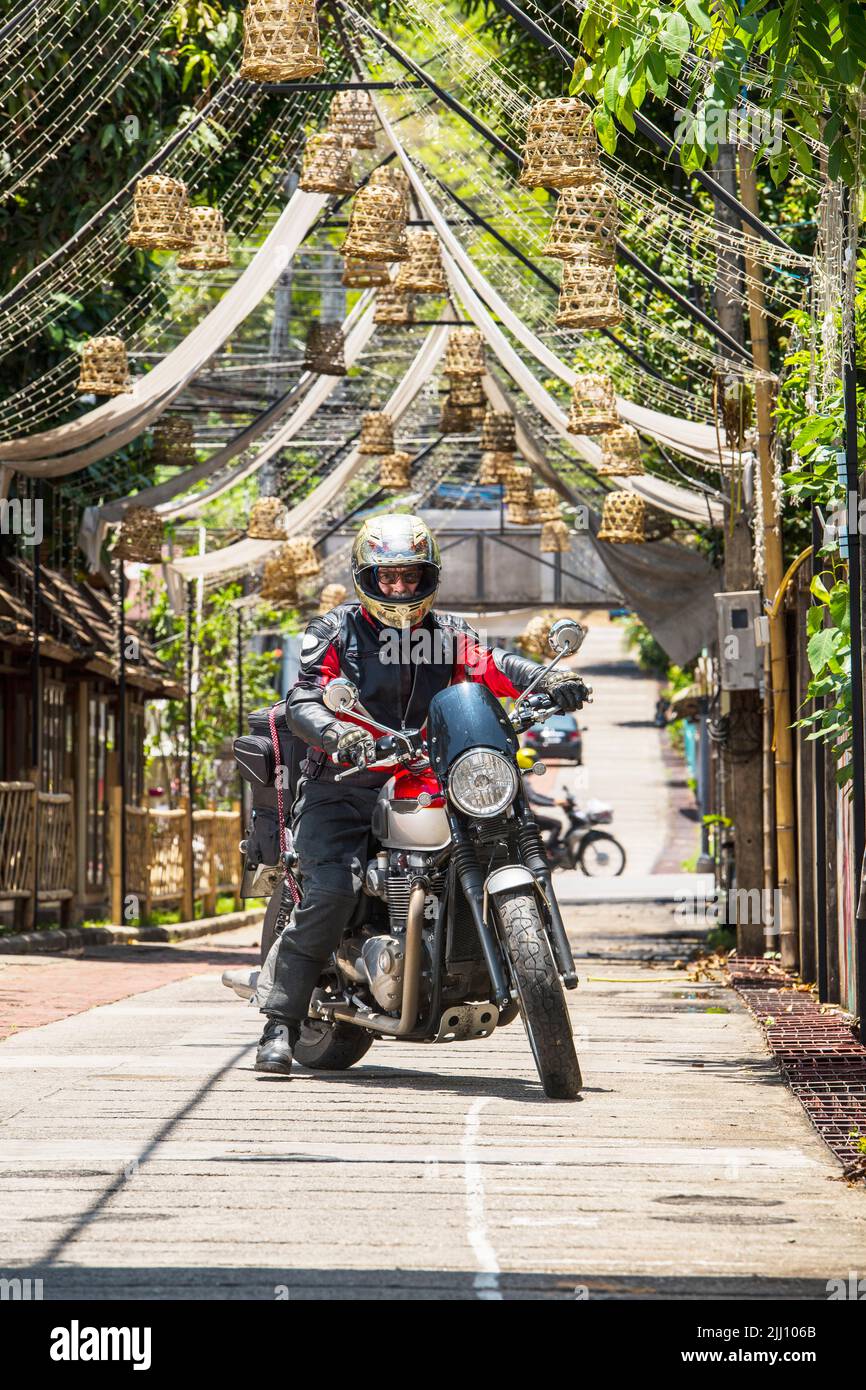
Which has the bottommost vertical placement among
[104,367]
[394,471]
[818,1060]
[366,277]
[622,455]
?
[818,1060]

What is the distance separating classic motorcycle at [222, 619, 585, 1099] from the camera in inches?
293

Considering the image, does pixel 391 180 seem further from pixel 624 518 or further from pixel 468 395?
pixel 468 395

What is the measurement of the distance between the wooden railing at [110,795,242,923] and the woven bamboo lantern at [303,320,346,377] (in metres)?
→ 6.22

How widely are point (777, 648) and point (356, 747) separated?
22.7 ft

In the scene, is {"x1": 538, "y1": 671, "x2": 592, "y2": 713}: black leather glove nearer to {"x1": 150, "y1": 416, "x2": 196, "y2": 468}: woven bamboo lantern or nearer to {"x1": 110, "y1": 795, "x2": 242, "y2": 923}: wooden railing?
{"x1": 150, "y1": 416, "x2": 196, "y2": 468}: woven bamboo lantern

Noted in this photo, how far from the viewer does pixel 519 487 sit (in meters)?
21.9

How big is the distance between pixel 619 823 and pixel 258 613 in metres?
13.1

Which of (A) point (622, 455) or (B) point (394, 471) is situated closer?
(A) point (622, 455)

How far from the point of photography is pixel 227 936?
77.2 feet

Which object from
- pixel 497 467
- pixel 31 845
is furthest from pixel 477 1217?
pixel 497 467

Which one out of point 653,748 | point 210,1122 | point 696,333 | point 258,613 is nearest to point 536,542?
point 258,613

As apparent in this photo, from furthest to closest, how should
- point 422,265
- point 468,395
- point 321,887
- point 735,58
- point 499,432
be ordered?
point 499,432, point 468,395, point 422,265, point 321,887, point 735,58

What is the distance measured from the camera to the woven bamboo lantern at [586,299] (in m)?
12.5

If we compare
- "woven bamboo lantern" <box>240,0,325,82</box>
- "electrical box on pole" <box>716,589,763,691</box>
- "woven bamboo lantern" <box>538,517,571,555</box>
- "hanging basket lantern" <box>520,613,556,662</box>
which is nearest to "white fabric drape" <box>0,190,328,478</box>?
"woven bamboo lantern" <box>240,0,325,82</box>
